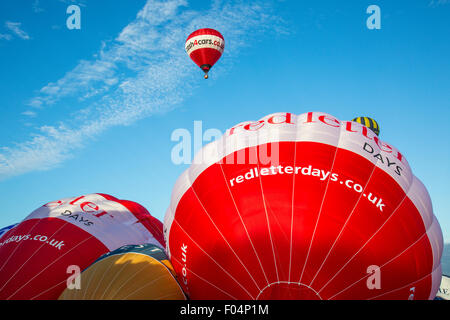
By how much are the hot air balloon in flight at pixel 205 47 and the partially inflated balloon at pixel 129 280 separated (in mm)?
13623

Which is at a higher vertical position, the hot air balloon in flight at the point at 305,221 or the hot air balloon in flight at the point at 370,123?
the hot air balloon in flight at the point at 370,123

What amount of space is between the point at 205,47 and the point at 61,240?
12.6m

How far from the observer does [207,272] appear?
15.9ft

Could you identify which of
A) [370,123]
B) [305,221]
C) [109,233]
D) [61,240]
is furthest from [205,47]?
[305,221]

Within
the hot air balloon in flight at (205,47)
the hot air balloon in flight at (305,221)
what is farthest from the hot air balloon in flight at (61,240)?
the hot air balloon in flight at (205,47)

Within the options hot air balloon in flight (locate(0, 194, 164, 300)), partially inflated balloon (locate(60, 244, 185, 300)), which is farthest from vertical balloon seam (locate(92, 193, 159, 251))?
partially inflated balloon (locate(60, 244, 185, 300))

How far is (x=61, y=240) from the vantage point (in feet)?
24.6

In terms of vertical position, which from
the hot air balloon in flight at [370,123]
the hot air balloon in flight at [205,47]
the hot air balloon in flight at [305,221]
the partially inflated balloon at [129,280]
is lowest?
the partially inflated balloon at [129,280]

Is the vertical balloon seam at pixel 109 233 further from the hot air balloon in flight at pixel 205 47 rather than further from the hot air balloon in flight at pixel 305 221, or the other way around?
the hot air balloon in flight at pixel 205 47

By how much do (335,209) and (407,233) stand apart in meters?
1.05

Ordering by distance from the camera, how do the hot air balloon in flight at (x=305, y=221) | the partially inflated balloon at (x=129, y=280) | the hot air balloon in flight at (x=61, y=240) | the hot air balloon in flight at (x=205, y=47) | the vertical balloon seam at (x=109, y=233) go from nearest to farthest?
the hot air balloon in flight at (x=305, y=221), the partially inflated balloon at (x=129, y=280), the hot air balloon in flight at (x=61, y=240), the vertical balloon seam at (x=109, y=233), the hot air balloon in flight at (x=205, y=47)

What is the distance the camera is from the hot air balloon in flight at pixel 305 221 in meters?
4.46
